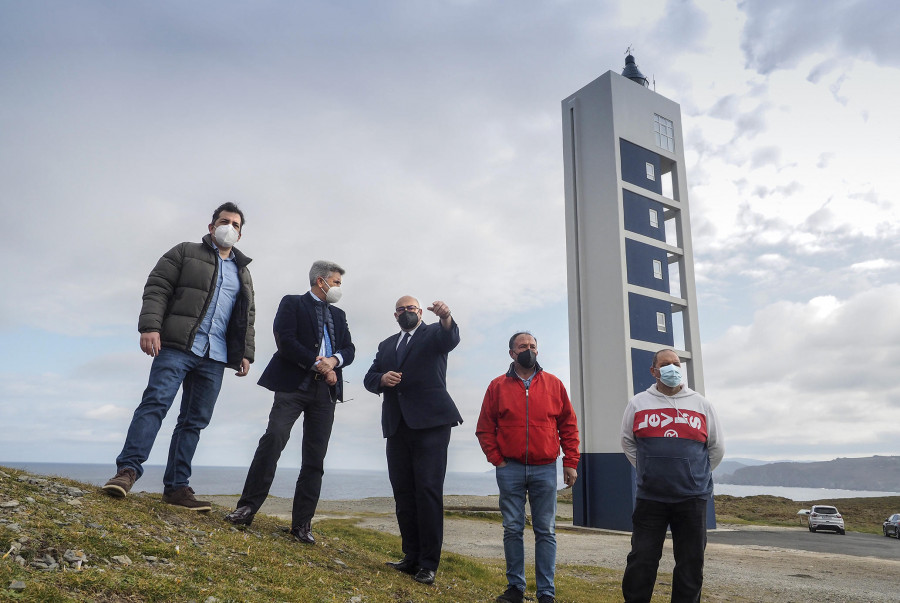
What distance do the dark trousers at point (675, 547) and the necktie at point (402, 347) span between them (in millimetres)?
2388

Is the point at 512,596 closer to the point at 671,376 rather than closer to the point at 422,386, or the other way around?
the point at 422,386

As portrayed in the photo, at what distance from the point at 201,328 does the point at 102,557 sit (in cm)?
221

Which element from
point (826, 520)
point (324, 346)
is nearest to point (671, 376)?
point (324, 346)

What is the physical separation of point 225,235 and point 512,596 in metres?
4.01

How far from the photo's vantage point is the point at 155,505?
4.89 m

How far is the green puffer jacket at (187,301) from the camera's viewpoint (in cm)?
509

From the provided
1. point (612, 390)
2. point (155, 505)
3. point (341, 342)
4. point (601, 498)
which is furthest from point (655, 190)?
point (155, 505)

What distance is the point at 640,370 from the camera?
21953 mm

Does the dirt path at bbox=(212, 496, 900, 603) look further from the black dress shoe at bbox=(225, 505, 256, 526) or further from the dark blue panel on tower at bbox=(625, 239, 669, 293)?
the dark blue panel on tower at bbox=(625, 239, 669, 293)

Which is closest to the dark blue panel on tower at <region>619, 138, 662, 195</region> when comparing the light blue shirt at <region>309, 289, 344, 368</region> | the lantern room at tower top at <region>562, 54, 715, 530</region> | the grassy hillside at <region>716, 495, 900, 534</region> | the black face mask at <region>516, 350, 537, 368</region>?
the lantern room at tower top at <region>562, 54, 715, 530</region>

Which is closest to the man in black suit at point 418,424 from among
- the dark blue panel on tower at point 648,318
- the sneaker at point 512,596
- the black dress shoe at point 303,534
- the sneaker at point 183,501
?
the sneaker at point 512,596

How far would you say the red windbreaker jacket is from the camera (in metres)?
5.20

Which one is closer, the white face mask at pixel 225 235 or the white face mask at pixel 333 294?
the white face mask at pixel 225 235

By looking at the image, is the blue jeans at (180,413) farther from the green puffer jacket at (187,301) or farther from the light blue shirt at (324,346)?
the light blue shirt at (324,346)
